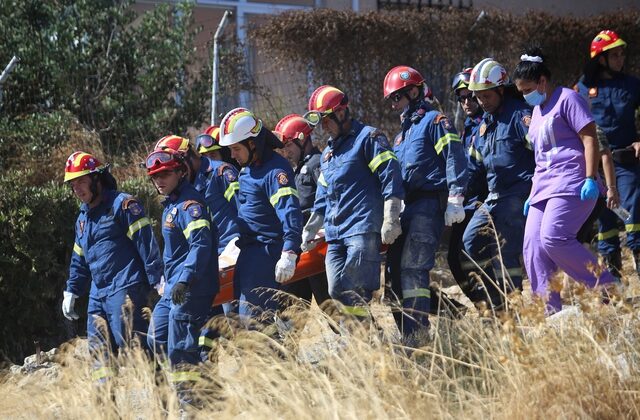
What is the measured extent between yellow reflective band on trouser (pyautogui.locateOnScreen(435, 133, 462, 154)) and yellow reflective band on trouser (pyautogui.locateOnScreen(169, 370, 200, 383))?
2384mm

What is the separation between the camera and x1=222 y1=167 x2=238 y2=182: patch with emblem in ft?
27.5

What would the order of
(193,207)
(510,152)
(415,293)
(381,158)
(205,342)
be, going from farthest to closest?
1. (510,152)
2. (415,293)
3. (381,158)
4. (205,342)
5. (193,207)

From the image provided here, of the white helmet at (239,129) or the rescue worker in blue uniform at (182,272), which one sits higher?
the white helmet at (239,129)

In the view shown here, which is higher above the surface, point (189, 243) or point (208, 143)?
point (208, 143)

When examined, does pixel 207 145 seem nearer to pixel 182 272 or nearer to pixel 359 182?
pixel 359 182

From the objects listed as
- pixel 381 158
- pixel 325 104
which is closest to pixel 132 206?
pixel 325 104

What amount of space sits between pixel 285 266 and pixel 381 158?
984mm

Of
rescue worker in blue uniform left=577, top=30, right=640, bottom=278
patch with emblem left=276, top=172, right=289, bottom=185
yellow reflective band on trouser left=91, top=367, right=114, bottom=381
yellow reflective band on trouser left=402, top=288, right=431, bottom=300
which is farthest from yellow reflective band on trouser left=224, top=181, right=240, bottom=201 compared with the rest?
rescue worker in blue uniform left=577, top=30, right=640, bottom=278

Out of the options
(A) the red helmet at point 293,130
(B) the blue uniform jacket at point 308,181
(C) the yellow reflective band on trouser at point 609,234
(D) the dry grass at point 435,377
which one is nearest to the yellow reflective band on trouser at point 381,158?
(B) the blue uniform jacket at point 308,181

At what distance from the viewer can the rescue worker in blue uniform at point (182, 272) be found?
274 inches

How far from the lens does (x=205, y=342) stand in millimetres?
7371

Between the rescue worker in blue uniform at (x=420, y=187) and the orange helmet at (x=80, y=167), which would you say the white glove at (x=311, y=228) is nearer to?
the rescue worker in blue uniform at (x=420, y=187)

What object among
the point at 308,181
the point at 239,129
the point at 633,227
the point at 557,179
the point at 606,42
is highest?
the point at 606,42

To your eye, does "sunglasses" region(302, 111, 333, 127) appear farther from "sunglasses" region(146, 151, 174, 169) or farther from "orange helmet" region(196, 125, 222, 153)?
"orange helmet" region(196, 125, 222, 153)
